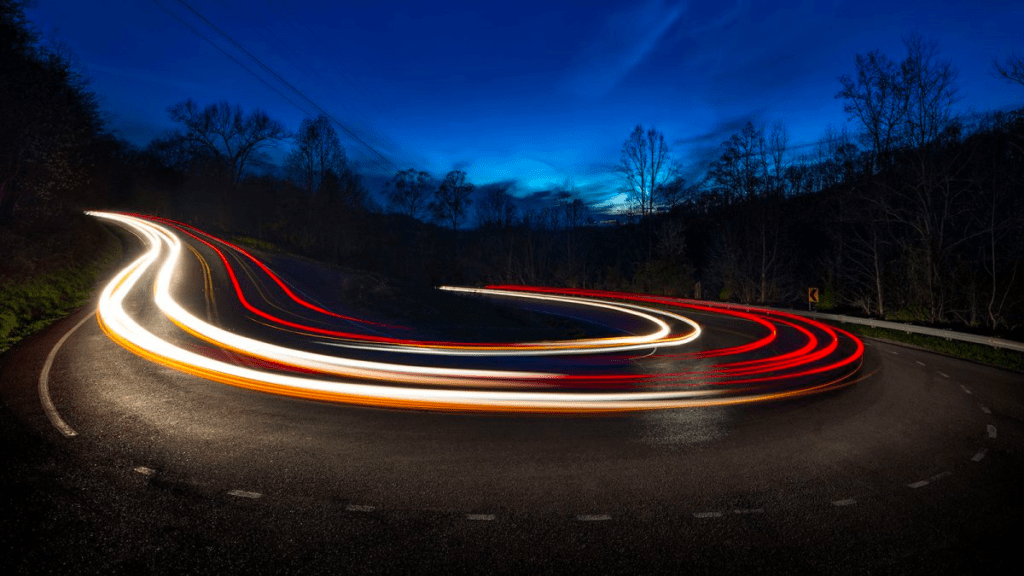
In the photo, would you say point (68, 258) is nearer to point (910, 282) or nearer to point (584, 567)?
point (584, 567)

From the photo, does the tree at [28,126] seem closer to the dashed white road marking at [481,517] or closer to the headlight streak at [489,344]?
the headlight streak at [489,344]

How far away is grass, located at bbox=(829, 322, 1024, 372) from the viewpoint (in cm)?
1241

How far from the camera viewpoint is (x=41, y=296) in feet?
50.1

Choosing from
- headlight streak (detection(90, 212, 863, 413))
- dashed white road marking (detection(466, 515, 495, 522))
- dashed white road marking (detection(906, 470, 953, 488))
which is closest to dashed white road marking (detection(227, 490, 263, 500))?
dashed white road marking (detection(466, 515, 495, 522))

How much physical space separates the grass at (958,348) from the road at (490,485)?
602 cm

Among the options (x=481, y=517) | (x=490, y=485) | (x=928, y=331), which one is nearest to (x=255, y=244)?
(x=490, y=485)

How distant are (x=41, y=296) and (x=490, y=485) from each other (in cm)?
1941

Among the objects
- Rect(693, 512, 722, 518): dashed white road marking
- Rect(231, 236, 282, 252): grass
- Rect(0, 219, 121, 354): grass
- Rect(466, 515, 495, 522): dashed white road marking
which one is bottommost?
Rect(693, 512, 722, 518): dashed white road marking

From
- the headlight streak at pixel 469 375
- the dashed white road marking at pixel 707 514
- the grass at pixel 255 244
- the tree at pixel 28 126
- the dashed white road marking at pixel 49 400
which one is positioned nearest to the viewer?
the dashed white road marking at pixel 707 514

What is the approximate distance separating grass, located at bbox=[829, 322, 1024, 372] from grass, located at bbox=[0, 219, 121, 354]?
25691mm

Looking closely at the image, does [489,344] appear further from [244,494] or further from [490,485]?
[244,494]

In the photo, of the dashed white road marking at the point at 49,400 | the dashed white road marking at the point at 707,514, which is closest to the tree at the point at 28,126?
the dashed white road marking at the point at 49,400

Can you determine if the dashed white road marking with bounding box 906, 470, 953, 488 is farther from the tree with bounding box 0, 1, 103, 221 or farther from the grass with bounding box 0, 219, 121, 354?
the tree with bounding box 0, 1, 103, 221

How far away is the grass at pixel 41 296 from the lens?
39.7 feet
